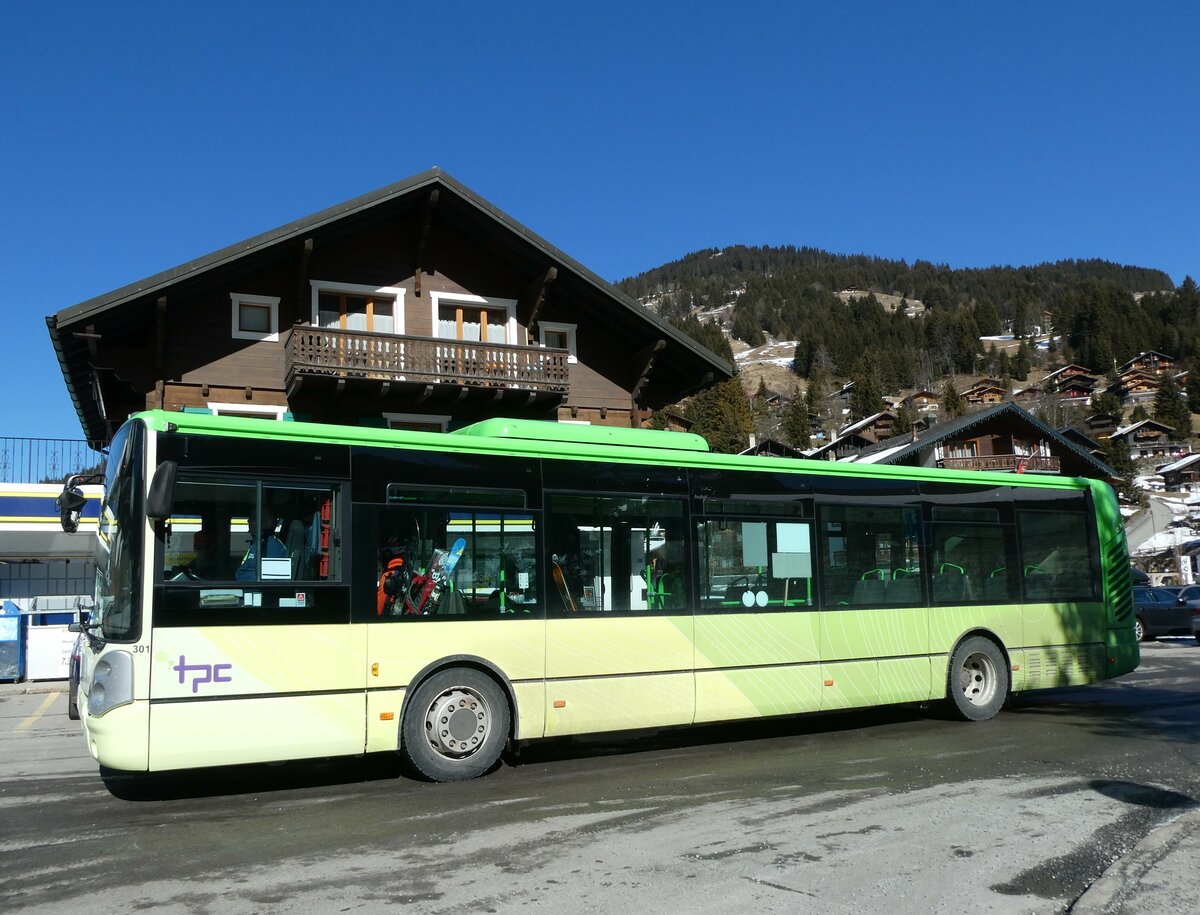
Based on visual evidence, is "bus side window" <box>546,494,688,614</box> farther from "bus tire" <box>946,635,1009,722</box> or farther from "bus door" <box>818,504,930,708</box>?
"bus tire" <box>946,635,1009,722</box>

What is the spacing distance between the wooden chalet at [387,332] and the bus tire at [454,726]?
1363cm

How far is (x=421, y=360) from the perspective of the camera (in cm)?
2192

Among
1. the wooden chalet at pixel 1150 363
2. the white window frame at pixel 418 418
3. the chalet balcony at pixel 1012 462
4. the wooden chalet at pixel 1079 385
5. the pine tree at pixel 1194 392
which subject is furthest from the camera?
the wooden chalet at pixel 1150 363

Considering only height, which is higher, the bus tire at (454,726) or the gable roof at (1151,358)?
the gable roof at (1151,358)

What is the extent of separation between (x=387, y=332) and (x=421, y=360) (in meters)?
1.51

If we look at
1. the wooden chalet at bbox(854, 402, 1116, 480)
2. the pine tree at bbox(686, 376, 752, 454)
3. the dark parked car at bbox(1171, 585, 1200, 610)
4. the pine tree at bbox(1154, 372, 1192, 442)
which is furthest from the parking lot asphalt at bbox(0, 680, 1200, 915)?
the pine tree at bbox(1154, 372, 1192, 442)

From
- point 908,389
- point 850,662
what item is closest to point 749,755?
point 850,662

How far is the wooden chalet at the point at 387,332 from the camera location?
20.6m

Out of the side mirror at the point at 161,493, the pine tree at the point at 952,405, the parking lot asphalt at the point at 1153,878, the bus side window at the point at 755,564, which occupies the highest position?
the pine tree at the point at 952,405

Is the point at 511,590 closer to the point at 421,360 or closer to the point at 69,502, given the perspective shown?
the point at 69,502

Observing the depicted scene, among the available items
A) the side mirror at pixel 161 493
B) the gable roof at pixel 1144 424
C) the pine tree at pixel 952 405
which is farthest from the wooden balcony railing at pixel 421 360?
the gable roof at pixel 1144 424

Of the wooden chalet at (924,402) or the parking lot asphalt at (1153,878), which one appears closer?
the parking lot asphalt at (1153,878)

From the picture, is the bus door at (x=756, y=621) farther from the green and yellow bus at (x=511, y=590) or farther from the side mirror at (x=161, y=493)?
the side mirror at (x=161, y=493)

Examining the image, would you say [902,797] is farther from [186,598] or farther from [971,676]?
[186,598]
